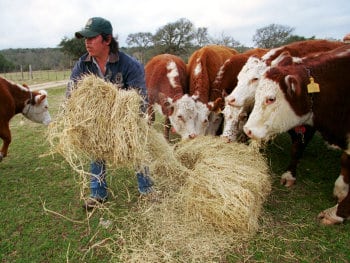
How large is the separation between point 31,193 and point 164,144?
234 centimetres

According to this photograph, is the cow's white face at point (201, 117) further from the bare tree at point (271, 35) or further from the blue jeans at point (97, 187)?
the bare tree at point (271, 35)

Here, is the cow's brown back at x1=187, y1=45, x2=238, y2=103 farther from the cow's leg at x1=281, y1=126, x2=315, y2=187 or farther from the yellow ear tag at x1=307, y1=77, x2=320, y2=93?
the yellow ear tag at x1=307, y1=77, x2=320, y2=93

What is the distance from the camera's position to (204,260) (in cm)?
283

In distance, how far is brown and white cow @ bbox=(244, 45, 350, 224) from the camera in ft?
11.0

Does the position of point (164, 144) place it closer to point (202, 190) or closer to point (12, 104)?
point (202, 190)

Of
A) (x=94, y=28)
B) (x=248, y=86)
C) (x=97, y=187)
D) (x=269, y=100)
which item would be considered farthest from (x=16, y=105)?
(x=269, y=100)

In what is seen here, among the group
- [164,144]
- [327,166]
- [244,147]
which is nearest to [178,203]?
[164,144]

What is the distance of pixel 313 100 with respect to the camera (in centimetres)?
338

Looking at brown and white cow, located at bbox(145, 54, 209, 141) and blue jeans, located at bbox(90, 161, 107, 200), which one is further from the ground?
brown and white cow, located at bbox(145, 54, 209, 141)

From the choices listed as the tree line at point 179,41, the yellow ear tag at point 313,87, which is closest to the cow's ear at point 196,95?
the yellow ear tag at point 313,87

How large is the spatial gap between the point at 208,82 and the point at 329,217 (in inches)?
133

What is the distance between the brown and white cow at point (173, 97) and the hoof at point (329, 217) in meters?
2.43

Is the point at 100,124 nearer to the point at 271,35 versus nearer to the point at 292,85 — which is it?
the point at 292,85

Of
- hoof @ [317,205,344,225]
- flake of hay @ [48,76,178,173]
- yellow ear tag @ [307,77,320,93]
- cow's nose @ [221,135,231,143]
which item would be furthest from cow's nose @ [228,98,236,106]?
flake of hay @ [48,76,178,173]
